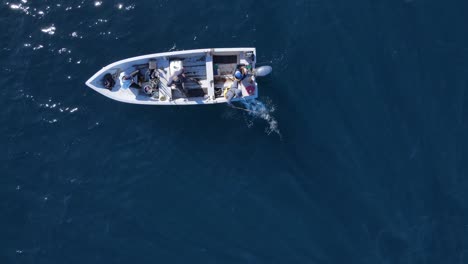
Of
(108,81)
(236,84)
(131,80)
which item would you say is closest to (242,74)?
(236,84)

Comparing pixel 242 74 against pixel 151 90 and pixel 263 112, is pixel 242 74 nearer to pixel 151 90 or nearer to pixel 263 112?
pixel 263 112

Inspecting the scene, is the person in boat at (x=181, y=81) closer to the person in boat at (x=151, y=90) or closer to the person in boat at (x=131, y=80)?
the person in boat at (x=151, y=90)

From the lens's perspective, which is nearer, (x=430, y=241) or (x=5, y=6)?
(x=430, y=241)

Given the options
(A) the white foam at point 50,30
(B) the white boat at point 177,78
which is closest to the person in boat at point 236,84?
(B) the white boat at point 177,78

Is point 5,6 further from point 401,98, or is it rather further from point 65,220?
point 401,98

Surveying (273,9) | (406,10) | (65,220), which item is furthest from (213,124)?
(406,10)

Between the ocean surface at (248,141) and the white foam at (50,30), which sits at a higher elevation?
the white foam at (50,30)
